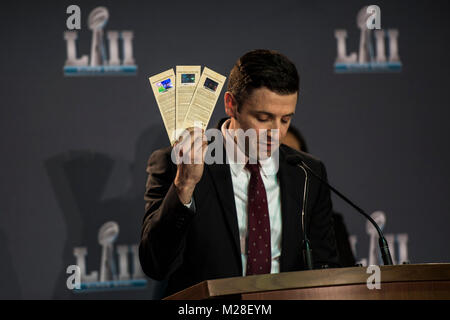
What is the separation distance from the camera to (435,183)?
396 centimetres

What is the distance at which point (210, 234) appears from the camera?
2523mm

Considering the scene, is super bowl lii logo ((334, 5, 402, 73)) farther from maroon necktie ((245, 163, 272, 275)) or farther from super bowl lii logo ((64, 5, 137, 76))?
maroon necktie ((245, 163, 272, 275))

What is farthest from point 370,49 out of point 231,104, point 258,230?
point 258,230

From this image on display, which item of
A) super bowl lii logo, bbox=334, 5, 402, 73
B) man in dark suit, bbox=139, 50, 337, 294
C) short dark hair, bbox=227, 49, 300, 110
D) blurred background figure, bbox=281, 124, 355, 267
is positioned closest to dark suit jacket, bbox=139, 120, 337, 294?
man in dark suit, bbox=139, 50, 337, 294

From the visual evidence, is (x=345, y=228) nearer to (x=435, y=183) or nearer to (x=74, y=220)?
(x=435, y=183)

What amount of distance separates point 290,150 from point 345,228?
3.40 feet

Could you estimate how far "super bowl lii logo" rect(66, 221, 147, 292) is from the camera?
3494 millimetres

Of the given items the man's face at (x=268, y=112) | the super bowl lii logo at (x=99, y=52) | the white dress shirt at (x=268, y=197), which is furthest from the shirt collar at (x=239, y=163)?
the super bowl lii logo at (x=99, y=52)

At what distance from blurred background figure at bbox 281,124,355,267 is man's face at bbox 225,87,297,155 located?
114cm

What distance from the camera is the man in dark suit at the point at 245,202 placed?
248 centimetres

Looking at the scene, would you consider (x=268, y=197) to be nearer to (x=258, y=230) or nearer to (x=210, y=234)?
(x=258, y=230)
